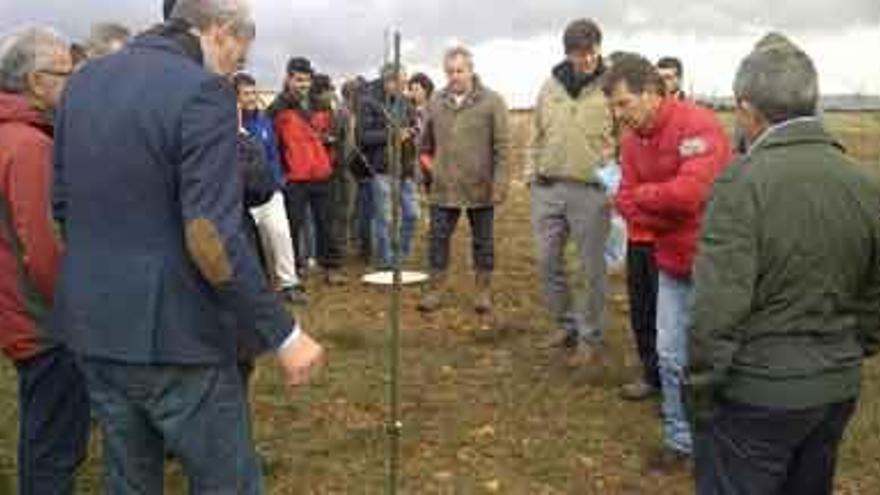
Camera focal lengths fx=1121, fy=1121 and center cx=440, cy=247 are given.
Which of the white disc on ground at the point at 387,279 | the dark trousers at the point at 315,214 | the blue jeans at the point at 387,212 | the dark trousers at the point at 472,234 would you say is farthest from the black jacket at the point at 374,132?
the dark trousers at the point at 472,234

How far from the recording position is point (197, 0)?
313 centimetres

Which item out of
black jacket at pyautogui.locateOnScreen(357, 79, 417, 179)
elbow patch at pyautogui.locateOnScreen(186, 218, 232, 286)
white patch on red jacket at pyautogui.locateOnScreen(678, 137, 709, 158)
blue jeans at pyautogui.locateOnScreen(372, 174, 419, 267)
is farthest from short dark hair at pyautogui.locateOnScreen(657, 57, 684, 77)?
elbow patch at pyautogui.locateOnScreen(186, 218, 232, 286)

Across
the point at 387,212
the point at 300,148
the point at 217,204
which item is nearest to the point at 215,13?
the point at 217,204

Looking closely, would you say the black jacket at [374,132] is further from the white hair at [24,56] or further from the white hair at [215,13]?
the white hair at [215,13]

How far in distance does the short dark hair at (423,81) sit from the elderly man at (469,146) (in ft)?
7.87

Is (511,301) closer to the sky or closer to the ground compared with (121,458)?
closer to the ground

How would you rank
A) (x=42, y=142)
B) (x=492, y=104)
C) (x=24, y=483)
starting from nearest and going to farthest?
(x=42, y=142)
(x=24, y=483)
(x=492, y=104)

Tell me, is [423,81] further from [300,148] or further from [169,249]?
[169,249]

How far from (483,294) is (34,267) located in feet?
17.3

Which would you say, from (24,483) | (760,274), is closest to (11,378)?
(24,483)

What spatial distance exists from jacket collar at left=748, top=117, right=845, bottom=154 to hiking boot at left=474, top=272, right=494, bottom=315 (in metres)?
5.45

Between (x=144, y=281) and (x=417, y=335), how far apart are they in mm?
5284

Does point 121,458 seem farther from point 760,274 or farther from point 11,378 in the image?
point 11,378

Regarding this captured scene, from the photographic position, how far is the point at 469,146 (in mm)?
8094
